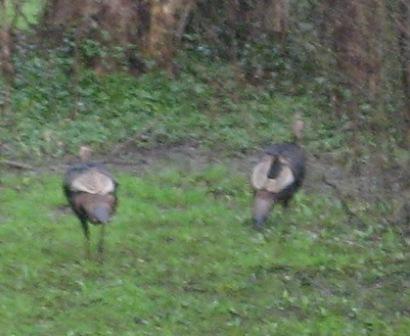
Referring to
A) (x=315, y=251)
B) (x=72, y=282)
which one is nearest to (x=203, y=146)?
(x=315, y=251)

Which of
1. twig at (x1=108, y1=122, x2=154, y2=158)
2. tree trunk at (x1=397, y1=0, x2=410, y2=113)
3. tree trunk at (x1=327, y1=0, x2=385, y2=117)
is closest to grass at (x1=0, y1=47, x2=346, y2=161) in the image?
twig at (x1=108, y1=122, x2=154, y2=158)

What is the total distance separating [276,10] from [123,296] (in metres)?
7.72

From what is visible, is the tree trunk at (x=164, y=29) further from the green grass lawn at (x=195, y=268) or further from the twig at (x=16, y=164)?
the green grass lawn at (x=195, y=268)

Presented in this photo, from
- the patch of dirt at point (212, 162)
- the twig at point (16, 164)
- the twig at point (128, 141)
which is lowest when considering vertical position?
the twig at point (16, 164)

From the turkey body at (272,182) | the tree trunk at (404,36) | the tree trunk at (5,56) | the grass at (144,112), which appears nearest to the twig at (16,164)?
the grass at (144,112)

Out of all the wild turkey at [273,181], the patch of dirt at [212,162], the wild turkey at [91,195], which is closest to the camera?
the wild turkey at [91,195]

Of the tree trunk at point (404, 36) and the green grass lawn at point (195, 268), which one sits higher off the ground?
the tree trunk at point (404, 36)

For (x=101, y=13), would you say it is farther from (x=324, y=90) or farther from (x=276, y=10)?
(x=324, y=90)

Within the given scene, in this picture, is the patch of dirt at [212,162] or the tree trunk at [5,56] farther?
the tree trunk at [5,56]

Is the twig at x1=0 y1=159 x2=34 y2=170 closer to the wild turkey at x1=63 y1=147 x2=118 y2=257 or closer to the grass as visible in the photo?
the grass

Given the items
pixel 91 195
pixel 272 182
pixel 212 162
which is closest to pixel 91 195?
pixel 91 195

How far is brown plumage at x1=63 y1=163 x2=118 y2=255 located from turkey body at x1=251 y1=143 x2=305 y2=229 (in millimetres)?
1438

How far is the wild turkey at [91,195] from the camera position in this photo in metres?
9.33

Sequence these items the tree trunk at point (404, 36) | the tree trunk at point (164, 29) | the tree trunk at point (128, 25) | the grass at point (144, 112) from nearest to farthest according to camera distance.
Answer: the tree trunk at point (404, 36), the grass at point (144, 112), the tree trunk at point (128, 25), the tree trunk at point (164, 29)
